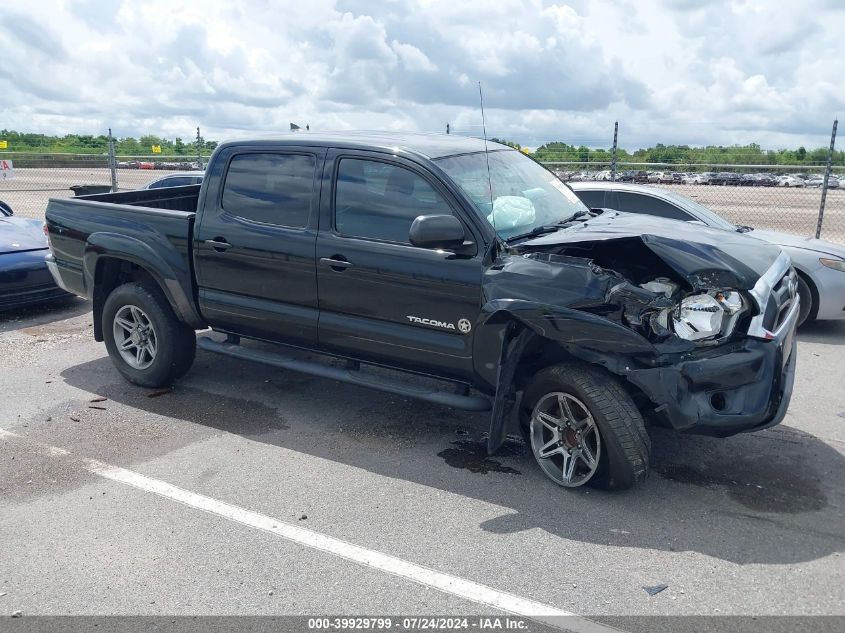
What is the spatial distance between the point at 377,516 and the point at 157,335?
2733 millimetres

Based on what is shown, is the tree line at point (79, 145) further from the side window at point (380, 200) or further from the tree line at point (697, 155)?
the side window at point (380, 200)

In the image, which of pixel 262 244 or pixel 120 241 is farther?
pixel 120 241

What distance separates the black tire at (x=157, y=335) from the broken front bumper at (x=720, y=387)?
11.7 feet

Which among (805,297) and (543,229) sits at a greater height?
(543,229)

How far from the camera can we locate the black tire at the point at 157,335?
19.7ft

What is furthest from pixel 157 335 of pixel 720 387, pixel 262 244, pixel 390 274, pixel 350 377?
pixel 720 387

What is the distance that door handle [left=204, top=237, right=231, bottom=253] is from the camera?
5.54 metres

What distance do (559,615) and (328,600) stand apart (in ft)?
3.28

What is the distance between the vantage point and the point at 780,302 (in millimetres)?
4359

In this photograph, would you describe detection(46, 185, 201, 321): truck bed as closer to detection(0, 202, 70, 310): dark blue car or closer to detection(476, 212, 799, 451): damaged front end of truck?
detection(0, 202, 70, 310): dark blue car

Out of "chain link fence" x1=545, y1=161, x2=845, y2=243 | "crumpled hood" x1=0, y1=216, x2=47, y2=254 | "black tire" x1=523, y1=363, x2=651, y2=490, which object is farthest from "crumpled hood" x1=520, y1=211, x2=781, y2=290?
"chain link fence" x1=545, y1=161, x2=845, y2=243

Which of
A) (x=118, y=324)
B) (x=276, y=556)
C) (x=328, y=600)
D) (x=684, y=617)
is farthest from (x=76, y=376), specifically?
(x=684, y=617)

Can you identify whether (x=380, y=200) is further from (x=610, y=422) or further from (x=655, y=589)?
(x=655, y=589)

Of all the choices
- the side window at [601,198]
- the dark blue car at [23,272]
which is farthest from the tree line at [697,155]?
the dark blue car at [23,272]
